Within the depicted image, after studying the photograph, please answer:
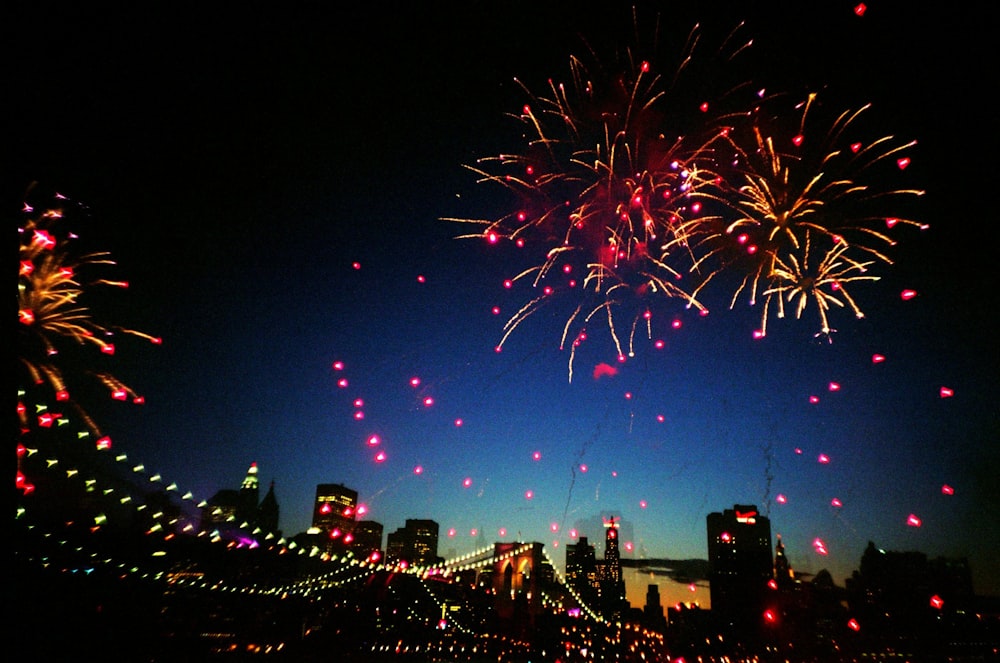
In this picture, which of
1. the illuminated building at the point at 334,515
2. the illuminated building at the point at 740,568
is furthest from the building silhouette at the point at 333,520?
the illuminated building at the point at 740,568

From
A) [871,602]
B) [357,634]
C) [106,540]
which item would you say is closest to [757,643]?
[871,602]

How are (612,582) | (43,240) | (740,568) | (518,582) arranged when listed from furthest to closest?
(612,582) < (740,568) < (518,582) < (43,240)

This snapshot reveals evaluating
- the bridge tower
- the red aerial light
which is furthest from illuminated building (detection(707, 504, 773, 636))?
the red aerial light

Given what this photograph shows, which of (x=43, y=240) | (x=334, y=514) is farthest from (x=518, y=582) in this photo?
(x=43, y=240)

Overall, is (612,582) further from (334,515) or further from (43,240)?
(43,240)

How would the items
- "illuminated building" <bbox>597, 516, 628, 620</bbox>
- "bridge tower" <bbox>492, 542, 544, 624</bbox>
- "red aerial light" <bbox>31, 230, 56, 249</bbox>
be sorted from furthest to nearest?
1. "illuminated building" <bbox>597, 516, 628, 620</bbox>
2. "bridge tower" <bbox>492, 542, 544, 624</bbox>
3. "red aerial light" <bbox>31, 230, 56, 249</bbox>

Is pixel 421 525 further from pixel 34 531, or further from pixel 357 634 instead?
pixel 34 531

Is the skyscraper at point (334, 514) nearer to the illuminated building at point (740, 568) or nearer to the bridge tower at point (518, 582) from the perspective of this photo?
the bridge tower at point (518, 582)

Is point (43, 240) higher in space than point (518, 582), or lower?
higher

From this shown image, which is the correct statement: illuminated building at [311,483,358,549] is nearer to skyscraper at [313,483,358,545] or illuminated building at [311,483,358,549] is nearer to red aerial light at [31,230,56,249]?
skyscraper at [313,483,358,545]
